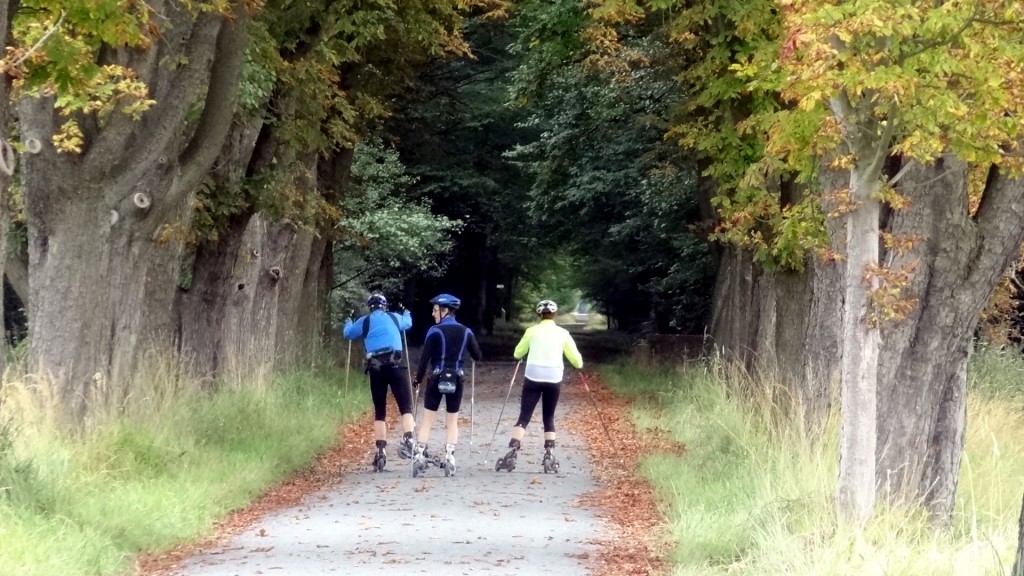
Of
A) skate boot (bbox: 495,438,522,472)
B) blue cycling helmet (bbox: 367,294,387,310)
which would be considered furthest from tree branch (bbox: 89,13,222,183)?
skate boot (bbox: 495,438,522,472)

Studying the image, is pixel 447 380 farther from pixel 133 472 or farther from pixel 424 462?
pixel 133 472

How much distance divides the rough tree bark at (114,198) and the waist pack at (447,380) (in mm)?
3314

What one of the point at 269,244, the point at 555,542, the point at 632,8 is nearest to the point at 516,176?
the point at 269,244

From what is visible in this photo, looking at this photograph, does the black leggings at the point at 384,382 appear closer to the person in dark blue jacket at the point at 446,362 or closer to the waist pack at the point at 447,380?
the person in dark blue jacket at the point at 446,362

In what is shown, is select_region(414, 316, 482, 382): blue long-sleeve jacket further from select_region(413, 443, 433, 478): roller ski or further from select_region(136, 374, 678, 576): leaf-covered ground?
select_region(136, 374, 678, 576): leaf-covered ground

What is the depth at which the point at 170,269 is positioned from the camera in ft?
55.8

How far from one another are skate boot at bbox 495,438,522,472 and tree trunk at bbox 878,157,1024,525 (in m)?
5.96

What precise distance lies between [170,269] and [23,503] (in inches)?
304

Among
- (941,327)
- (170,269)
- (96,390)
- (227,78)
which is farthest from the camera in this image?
(170,269)

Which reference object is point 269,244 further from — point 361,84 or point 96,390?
point 96,390

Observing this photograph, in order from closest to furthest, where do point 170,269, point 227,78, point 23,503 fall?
point 23,503, point 227,78, point 170,269

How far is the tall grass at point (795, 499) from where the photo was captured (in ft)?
27.5

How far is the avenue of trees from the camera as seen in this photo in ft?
29.5

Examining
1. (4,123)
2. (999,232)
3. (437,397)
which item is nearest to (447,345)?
(437,397)
